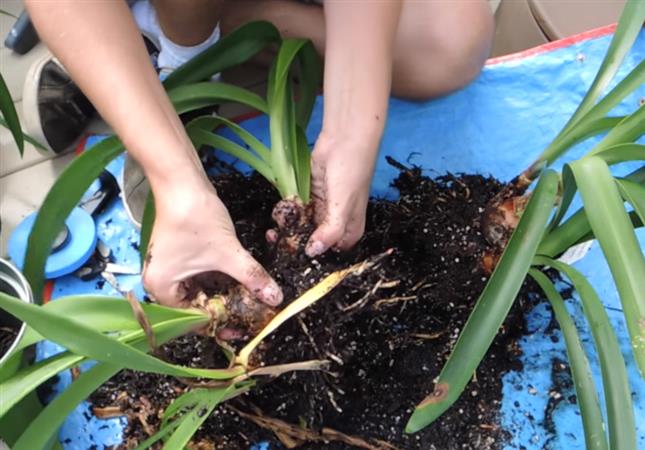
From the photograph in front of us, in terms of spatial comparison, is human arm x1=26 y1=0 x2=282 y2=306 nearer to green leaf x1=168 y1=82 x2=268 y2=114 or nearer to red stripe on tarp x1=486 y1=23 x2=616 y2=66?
green leaf x1=168 y1=82 x2=268 y2=114

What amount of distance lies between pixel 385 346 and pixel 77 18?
565 millimetres

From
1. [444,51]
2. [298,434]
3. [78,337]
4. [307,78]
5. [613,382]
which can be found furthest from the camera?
[444,51]

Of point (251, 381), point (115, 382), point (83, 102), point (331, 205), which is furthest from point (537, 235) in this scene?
point (83, 102)

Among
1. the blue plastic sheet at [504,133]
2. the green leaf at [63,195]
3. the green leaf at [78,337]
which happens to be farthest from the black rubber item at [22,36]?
the green leaf at [78,337]

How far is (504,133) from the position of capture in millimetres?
1188

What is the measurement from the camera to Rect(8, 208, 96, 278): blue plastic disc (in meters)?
1.05

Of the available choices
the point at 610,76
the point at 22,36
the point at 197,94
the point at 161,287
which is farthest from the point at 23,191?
the point at 610,76

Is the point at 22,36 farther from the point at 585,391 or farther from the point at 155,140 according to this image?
the point at 585,391

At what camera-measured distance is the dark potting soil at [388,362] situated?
2.80 feet

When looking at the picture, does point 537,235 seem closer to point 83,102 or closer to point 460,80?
point 460,80

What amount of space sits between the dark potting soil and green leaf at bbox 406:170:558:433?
0.17 m

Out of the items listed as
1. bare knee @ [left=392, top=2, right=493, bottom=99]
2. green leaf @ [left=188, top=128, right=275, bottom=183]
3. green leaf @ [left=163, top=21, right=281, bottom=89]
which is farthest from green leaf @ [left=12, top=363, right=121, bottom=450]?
bare knee @ [left=392, top=2, right=493, bottom=99]

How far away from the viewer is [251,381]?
0.78 metres

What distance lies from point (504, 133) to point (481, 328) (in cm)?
64
